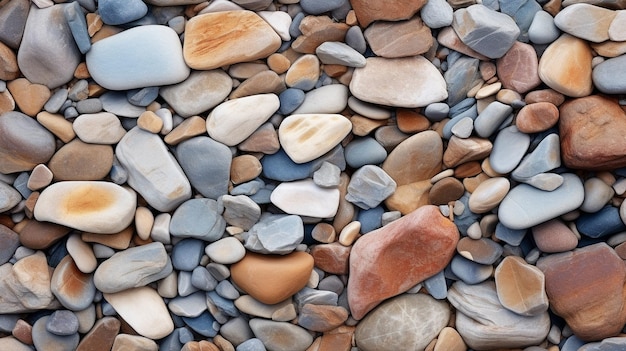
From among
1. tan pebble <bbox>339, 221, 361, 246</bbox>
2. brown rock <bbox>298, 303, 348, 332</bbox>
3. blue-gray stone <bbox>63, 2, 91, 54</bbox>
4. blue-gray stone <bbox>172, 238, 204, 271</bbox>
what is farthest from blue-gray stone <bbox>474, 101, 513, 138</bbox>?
blue-gray stone <bbox>63, 2, 91, 54</bbox>

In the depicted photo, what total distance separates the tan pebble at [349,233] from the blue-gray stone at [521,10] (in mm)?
353

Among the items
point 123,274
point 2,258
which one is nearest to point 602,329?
point 123,274

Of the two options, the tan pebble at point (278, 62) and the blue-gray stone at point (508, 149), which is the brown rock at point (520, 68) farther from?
the tan pebble at point (278, 62)

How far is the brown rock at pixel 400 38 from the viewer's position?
Result: 971mm

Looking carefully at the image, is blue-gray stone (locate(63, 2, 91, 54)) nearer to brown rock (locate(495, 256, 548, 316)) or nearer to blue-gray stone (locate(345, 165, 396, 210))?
blue-gray stone (locate(345, 165, 396, 210))

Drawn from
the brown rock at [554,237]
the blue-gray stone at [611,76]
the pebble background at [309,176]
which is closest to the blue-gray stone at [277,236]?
the pebble background at [309,176]

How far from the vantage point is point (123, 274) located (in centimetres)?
97

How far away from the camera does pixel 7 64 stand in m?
0.95

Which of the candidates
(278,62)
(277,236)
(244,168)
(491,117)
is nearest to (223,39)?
(278,62)

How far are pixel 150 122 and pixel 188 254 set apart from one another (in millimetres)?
194

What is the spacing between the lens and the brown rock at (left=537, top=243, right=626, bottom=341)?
94 centimetres

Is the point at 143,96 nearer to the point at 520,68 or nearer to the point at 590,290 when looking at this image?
the point at 520,68

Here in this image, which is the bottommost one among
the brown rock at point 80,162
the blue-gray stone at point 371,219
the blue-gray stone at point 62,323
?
the blue-gray stone at point 62,323

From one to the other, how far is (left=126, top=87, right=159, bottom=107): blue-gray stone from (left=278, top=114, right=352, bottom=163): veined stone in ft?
0.61
